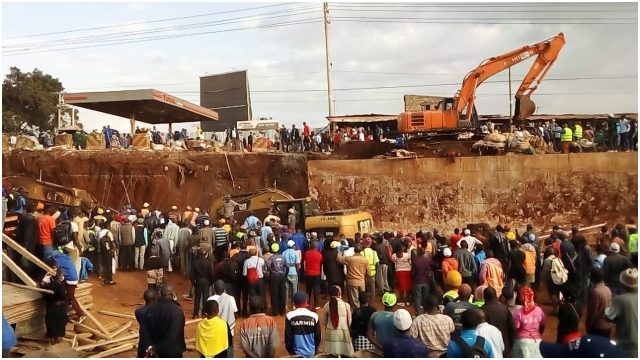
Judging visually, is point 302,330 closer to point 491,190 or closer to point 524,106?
point 491,190

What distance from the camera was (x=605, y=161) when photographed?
19.5 m

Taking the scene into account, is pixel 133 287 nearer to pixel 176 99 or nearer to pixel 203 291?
pixel 203 291

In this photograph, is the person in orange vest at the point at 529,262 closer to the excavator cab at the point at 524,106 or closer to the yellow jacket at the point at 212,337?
the yellow jacket at the point at 212,337

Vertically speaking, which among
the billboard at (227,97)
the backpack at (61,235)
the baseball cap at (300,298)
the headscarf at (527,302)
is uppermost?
the billboard at (227,97)

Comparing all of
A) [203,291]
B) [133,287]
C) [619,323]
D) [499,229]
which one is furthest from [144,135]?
[619,323]

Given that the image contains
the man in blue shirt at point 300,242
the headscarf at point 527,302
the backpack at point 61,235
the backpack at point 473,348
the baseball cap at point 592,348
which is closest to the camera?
the baseball cap at point 592,348

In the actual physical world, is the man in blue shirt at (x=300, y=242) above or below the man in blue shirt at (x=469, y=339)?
below

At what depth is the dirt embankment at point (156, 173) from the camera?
2302 centimetres

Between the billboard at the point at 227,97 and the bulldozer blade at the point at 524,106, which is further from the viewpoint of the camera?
the billboard at the point at 227,97

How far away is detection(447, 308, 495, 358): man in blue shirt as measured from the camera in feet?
17.0

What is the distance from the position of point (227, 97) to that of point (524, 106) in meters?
18.0

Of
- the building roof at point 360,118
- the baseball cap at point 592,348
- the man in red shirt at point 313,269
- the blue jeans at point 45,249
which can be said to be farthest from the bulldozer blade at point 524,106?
the baseball cap at point 592,348

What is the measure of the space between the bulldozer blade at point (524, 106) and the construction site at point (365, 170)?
4cm

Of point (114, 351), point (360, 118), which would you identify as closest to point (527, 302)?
point (114, 351)
